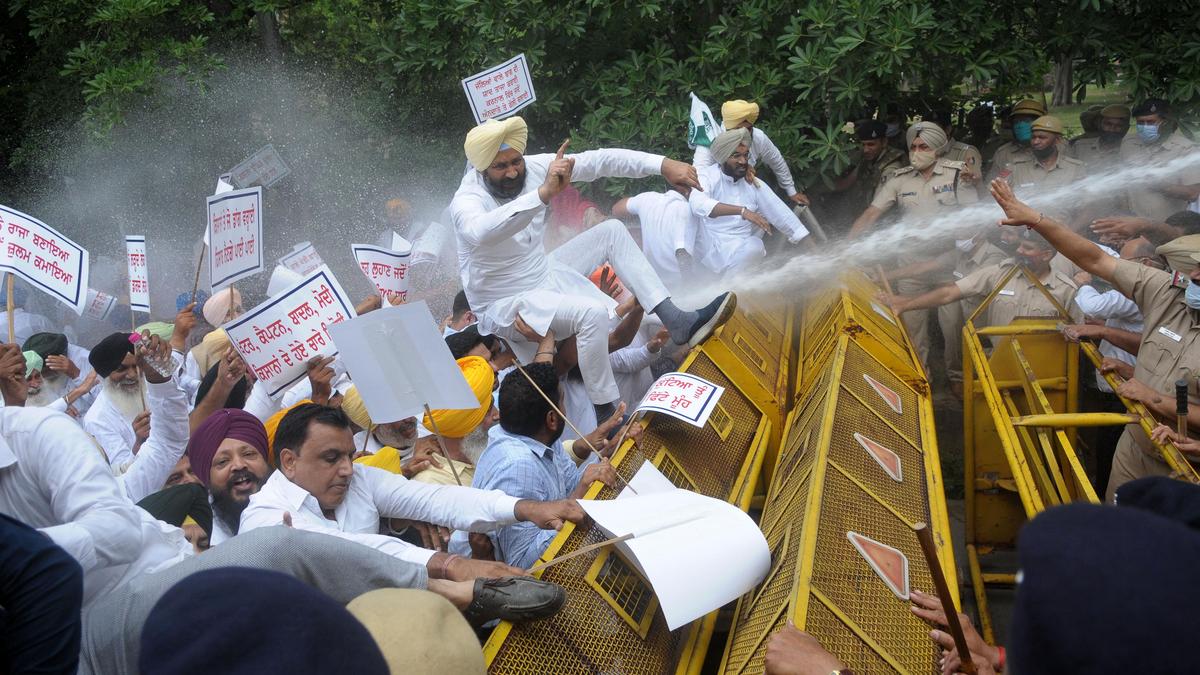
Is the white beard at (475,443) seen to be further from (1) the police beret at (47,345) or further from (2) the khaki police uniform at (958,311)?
(2) the khaki police uniform at (958,311)

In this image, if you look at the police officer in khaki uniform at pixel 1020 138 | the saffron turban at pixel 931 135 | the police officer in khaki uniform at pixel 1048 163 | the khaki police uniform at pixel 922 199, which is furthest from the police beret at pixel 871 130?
the police officer in khaki uniform at pixel 1048 163

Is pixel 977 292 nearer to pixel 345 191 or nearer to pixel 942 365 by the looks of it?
pixel 942 365

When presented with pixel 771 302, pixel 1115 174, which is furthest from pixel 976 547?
pixel 1115 174

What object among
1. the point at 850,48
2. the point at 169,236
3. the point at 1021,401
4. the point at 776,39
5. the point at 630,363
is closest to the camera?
the point at 1021,401

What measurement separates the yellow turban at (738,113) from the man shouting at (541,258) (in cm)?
223

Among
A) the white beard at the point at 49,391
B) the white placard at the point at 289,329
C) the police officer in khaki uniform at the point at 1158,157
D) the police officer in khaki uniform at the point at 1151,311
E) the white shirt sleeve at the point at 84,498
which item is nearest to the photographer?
the white shirt sleeve at the point at 84,498

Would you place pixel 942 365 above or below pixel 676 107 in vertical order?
below

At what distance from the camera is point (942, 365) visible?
961 centimetres

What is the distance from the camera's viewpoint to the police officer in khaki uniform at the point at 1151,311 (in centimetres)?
466

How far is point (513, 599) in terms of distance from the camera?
117 inches

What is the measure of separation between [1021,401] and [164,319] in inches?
340

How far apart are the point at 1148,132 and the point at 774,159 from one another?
293 cm

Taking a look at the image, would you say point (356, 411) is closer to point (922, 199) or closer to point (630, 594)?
point (630, 594)

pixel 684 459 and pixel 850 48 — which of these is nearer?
pixel 684 459
